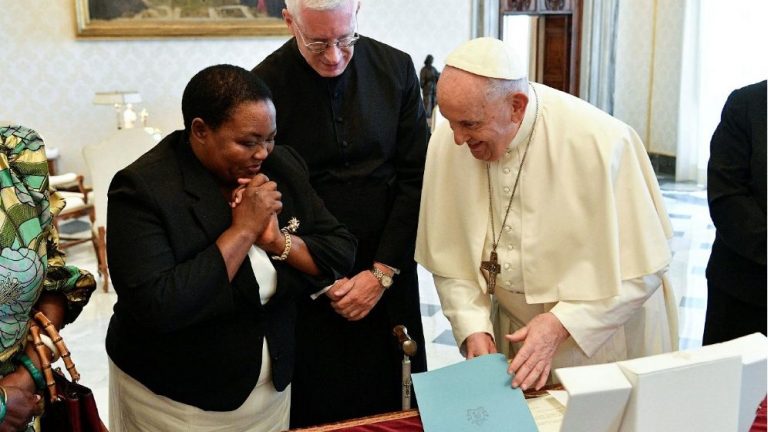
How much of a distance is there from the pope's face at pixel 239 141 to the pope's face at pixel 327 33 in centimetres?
50

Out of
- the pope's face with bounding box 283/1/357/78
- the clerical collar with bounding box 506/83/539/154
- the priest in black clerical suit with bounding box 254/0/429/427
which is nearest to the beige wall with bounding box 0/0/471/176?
the priest in black clerical suit with bounding box 254/0/429/427

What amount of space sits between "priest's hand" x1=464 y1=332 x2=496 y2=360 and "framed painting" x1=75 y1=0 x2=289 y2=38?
25.9ft

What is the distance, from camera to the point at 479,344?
2.20 meters

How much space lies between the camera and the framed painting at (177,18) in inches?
358

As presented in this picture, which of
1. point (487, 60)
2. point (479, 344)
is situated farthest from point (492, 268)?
point (487, 60)

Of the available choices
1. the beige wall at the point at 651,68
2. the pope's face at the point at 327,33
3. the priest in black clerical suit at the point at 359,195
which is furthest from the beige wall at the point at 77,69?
the pope's face at the point at 327,33

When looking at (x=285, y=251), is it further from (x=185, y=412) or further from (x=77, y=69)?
(x=77, y=69)

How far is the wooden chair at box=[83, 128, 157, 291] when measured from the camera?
20.4 ft

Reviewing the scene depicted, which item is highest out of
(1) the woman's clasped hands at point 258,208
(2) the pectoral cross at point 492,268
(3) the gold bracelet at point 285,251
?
(1) the woman's clasped hands at point 258,208

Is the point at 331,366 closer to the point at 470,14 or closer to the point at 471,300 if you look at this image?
the point at 471,300

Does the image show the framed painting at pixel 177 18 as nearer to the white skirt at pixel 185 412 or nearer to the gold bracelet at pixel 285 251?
the white skirt at pixel 185 412

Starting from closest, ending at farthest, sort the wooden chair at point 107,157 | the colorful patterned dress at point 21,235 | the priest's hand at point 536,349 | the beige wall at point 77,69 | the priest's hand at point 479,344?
the colorful patterned dress at point 21,235 < the priest's hand at point 536,349 < the priest's hand at point 479,344 < the wooden chair at point 107,157 < the beige wall at point 77,69

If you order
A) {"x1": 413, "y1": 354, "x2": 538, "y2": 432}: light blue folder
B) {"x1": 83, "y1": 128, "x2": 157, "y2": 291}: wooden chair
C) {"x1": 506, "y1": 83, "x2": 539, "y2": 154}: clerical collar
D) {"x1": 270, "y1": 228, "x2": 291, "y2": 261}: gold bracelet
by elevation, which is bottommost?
{"x1": 83, "y1": 128, "x2": 157, "y2": 291}: wooden chair

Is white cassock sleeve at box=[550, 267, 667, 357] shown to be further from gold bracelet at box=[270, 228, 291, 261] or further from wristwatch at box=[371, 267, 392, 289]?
gold bracelet at box=[270, 228, 291, 261]
